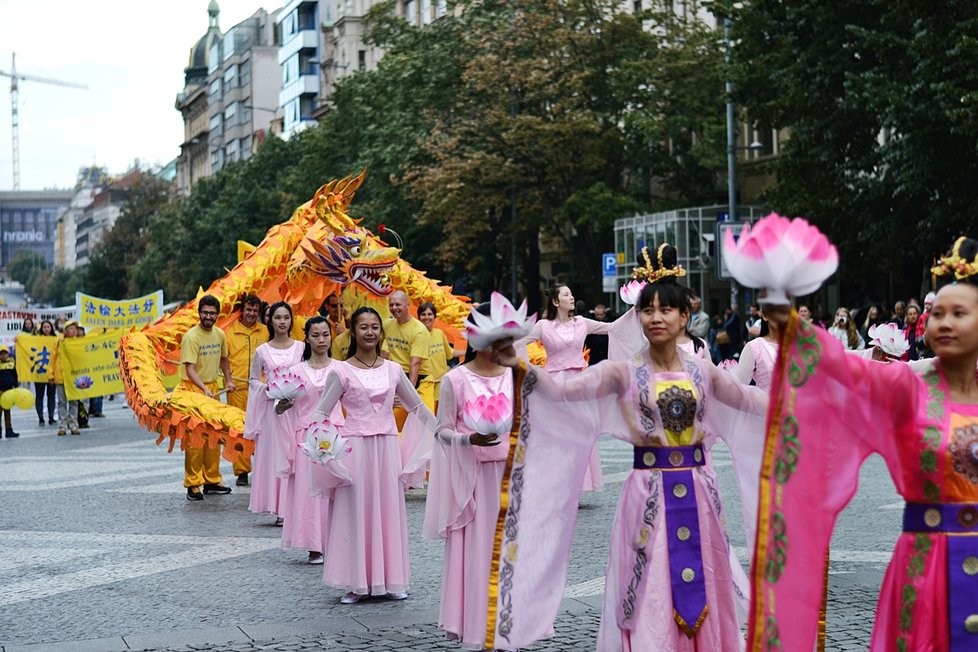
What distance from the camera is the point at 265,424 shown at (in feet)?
38.0

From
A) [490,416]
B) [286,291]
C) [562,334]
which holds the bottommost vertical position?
[490,416]

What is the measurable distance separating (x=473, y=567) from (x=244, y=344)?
7.21 m

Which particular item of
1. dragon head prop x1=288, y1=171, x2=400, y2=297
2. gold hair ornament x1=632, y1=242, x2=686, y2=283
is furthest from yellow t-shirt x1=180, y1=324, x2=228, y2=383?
gold hair ornament x1=632, y1=242, x2=686, y2=283

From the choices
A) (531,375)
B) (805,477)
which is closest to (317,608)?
(531,375)

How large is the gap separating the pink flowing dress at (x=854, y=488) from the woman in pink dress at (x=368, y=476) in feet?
12.9

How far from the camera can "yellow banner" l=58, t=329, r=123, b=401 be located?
922 inches

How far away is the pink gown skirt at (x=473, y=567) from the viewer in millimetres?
6934

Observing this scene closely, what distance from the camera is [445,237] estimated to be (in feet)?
143

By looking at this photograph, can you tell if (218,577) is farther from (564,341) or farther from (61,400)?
(61,400)

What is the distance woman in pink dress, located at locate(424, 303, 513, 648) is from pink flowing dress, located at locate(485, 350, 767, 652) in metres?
1.25

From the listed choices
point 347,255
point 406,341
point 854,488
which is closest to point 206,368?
point 347,255

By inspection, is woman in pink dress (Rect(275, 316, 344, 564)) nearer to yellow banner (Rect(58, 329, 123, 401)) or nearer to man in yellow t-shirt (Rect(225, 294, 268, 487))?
man in yellow t-shirt (Rect(225, 294, 268, 487))

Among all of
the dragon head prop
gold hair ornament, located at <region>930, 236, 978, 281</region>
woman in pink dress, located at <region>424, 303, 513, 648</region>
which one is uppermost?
the dragon head prop

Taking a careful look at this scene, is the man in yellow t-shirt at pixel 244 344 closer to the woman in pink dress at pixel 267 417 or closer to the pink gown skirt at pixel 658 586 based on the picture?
the woman in pink dress at pixel 267 417
